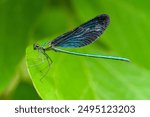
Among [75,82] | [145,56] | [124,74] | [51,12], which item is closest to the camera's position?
[75,82]

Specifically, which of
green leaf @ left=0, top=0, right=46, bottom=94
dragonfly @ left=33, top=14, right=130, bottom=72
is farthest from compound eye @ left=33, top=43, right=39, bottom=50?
green leaf @ left=0, top=0, right=46, bottom=94

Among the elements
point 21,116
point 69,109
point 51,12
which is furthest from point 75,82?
point 51,12

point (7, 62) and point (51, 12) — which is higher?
point (51, 12)

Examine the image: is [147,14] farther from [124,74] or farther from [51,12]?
[51,12]

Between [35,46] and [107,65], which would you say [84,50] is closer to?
[107,65]

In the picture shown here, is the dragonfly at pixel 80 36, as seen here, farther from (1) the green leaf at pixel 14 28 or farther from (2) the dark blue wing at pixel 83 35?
(1) the green leaf at pixel 14 28

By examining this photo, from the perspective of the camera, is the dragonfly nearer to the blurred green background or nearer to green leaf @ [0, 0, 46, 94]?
the blurred green background

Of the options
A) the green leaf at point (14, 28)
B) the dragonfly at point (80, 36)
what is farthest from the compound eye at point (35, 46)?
the green leaf at point (14, 28)
